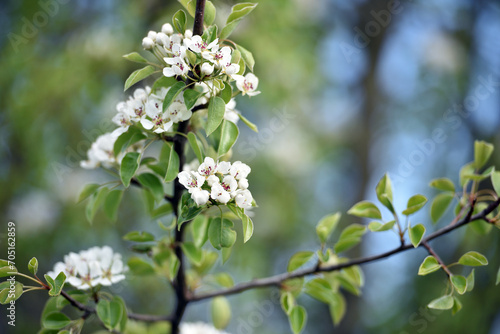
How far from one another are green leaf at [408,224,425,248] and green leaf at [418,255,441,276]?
30 millimetres

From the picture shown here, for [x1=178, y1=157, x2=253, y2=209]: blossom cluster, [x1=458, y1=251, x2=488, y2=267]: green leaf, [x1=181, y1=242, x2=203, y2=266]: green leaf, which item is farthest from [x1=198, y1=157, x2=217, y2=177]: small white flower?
[x1=458, y1=251, x2=488, y2=267]: green leaf

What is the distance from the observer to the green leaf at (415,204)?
77 cm

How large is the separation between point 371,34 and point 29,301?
7.31 ft

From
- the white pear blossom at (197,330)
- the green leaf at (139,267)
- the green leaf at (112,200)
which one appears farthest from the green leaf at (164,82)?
→ the white pear blossom at (197,330)

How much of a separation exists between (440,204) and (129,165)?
1.94ft

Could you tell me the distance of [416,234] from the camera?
735mm

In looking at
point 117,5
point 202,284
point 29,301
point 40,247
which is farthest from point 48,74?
point 202,284

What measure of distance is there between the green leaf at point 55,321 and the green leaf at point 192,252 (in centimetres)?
22

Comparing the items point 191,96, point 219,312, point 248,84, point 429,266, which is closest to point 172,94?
point 191,96

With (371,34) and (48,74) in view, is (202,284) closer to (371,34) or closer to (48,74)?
(48,74)

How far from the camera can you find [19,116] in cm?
176

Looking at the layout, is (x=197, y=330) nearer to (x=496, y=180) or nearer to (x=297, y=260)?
(x=297, y=260)

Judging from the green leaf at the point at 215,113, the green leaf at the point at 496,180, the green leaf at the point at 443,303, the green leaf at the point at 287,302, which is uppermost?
the green leaf at the point at 215,113

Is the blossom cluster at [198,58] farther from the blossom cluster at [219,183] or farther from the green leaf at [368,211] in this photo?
the green leaf at [368,211]
